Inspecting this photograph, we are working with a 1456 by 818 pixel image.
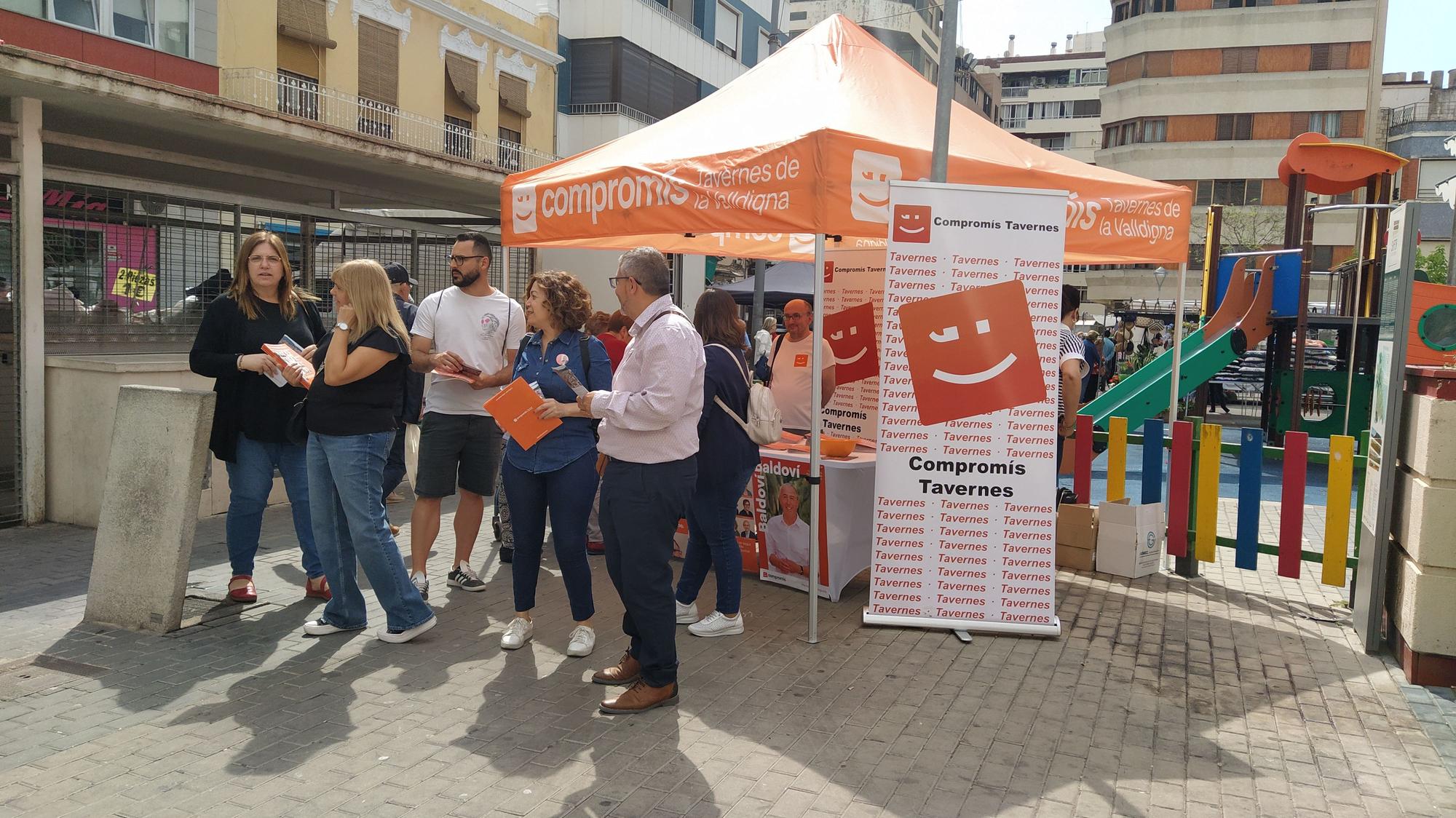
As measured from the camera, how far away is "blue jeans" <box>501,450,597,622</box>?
187 inches

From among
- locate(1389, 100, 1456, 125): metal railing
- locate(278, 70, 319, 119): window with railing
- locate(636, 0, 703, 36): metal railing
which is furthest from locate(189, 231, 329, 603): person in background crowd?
locate(1389, 100, 1456, 125): metal railing

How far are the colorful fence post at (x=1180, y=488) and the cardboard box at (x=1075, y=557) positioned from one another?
513mm

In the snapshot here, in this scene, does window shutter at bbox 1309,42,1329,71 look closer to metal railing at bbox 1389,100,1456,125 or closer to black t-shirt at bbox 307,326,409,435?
metal railing at bbox 1389,100,1456,125

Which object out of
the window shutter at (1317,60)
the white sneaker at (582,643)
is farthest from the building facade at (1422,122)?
the white sneaker at (582,643)

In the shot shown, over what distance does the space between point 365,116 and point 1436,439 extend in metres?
18.7

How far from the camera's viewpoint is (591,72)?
1015 inches

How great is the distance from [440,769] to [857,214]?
3142 mm

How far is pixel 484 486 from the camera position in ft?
19.3

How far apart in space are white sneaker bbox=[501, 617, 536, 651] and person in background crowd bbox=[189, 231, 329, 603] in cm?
120

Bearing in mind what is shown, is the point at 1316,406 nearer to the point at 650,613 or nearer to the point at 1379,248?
the point at 1379,248

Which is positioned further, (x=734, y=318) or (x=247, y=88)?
(x=247, y=88)

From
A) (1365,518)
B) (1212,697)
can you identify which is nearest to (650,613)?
(1212,697)

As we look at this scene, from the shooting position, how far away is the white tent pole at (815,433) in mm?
5254

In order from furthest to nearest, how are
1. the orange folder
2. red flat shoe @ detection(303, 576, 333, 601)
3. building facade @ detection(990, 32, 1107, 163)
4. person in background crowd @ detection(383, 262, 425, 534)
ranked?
building facade @ detection(990, 32, 1107, 163)
person in background crowd @ detection(383, 262, 425, 534)
red flat shoe @ detection(303, 576, 333, 601)
the orange folder
